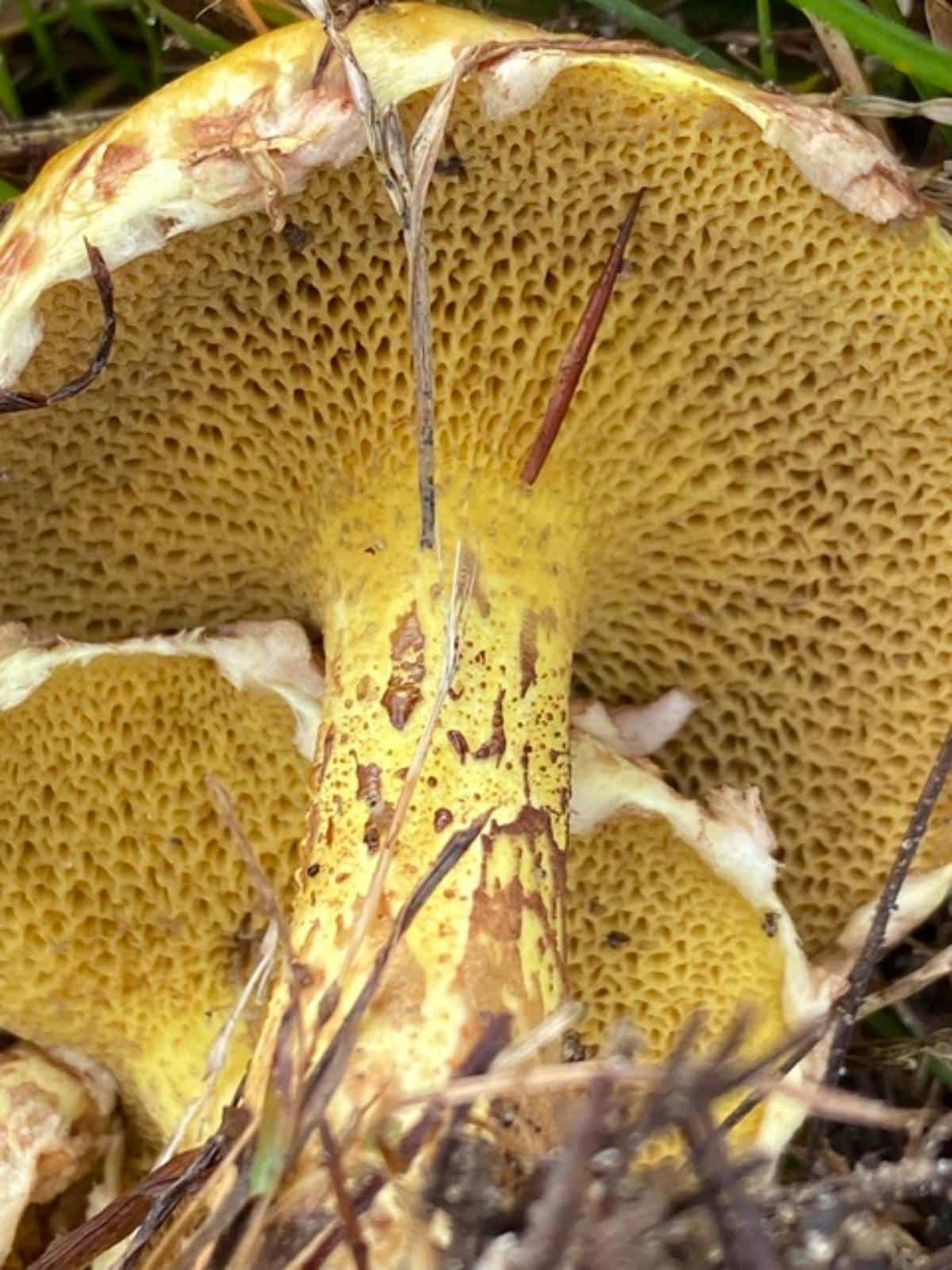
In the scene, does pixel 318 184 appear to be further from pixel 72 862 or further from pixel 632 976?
pixel 632 976

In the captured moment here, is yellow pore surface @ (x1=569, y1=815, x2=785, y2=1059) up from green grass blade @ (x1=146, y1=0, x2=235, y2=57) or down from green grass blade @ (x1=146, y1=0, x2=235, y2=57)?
down

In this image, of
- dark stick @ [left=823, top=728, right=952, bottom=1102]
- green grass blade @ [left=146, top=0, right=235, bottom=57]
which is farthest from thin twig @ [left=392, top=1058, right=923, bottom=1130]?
green grass blade @ [left=146, top=0, right=235, bottom=57]

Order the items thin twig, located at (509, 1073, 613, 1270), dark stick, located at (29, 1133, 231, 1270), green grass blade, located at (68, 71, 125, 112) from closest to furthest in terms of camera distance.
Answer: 1. thin twig, located at (509, 1073, 613, 1270)
2. dark stick, located at (29, 1133, 231, 1270)
3. green grass blade, located at (68, 71, 125, 112)

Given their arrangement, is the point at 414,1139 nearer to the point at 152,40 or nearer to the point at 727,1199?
the point at 727,1199

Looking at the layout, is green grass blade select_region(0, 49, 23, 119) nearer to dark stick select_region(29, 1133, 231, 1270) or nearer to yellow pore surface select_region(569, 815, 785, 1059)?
yellow pore surface select_region(569, 815, 785, 1059)

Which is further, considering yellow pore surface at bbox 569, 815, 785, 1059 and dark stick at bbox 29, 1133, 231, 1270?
yellow pore surface at bbox 569, 815, 785, 1059

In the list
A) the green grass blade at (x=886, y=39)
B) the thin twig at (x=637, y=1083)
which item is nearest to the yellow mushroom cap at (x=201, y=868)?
the thin twig at (x=637, y=1083)

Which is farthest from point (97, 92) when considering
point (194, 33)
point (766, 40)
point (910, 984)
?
point (910, 984)
